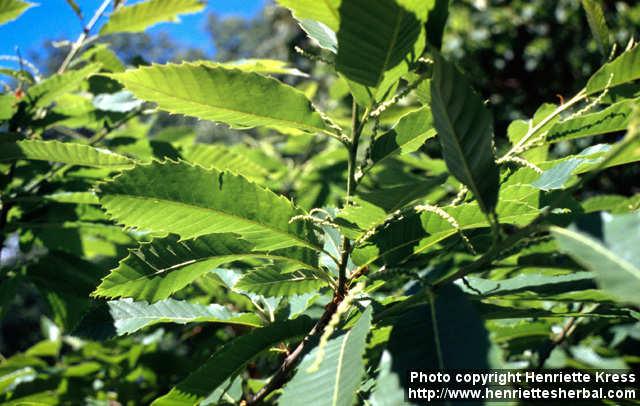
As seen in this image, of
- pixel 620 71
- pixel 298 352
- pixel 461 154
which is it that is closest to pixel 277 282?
pixel 298 352

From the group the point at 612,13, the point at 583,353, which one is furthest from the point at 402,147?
the point at 612,13

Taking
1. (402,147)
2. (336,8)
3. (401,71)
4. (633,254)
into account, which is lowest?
(633,254)

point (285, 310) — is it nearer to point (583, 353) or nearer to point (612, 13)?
point (583, 353)

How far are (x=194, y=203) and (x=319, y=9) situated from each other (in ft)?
1.21

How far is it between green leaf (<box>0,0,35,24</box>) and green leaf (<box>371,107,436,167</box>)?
130cm

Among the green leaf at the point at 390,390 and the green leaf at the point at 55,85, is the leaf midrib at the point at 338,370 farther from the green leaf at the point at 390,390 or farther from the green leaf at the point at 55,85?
the green leaf at the point at 55,85

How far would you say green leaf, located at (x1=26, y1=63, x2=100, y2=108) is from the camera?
1532mm

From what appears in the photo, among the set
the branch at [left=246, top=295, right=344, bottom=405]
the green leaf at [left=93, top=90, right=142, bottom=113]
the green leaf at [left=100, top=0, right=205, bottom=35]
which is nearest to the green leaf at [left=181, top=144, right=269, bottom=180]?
the green leaf at [left=93, top=90, right=142, bottom=113]

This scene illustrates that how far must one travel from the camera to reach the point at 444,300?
752 mm

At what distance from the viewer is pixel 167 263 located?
96 cm

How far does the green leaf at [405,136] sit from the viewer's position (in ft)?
3.32

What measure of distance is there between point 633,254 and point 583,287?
0.34 metres

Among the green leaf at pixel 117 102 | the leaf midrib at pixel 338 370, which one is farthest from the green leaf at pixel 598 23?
the green leaf at pixel 117 102

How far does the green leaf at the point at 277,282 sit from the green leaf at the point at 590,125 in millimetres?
524
